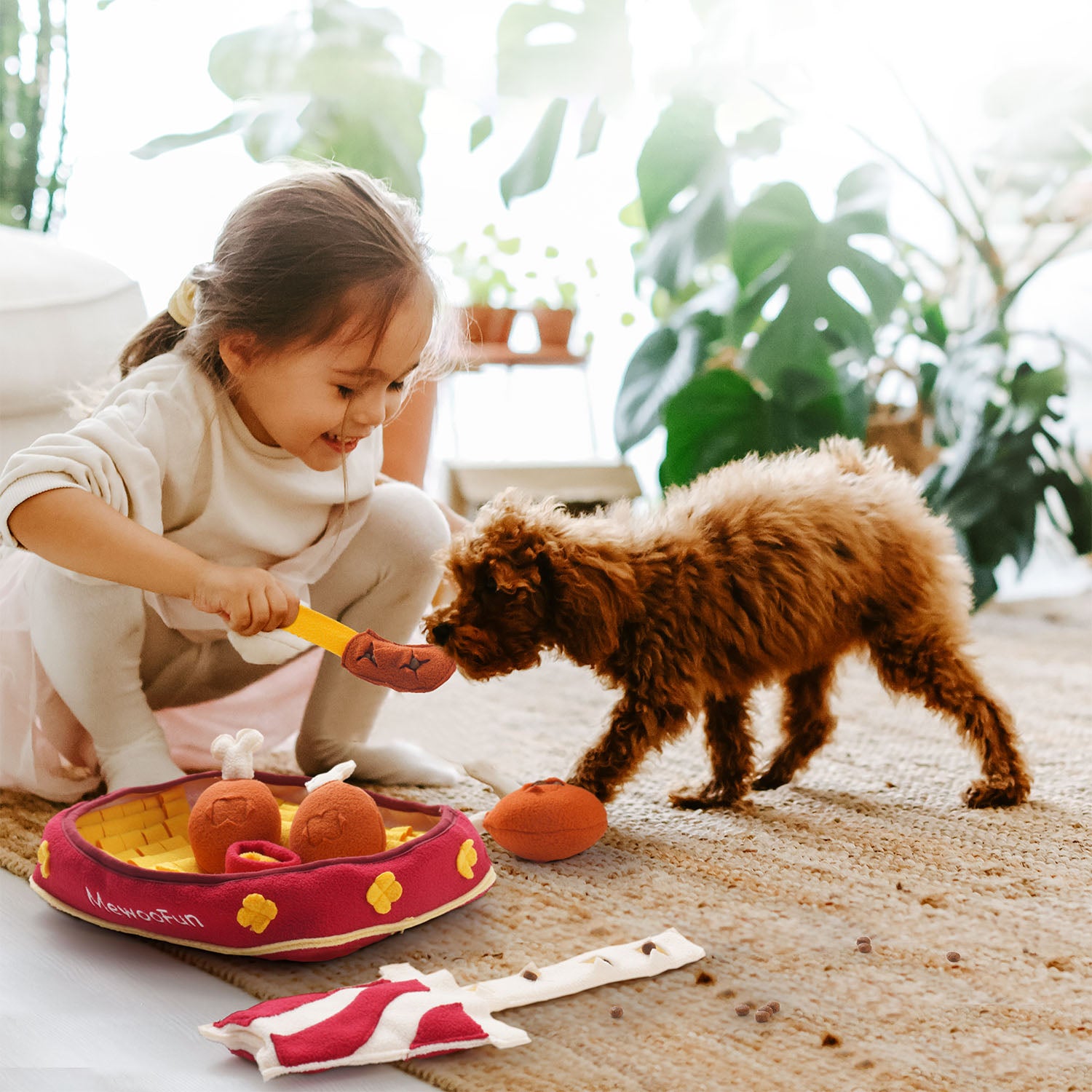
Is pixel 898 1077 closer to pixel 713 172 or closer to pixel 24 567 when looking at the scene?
pixel 24 567

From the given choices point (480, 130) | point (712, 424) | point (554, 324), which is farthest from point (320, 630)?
point (554, 324)

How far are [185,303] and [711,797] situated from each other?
0.74 m

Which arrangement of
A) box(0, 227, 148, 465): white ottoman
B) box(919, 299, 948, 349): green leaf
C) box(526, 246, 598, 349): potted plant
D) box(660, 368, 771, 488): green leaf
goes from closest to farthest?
1. box(0, 227, 148, 465): white ottoman
2. box(660, 368, 771, 488): green leaf
3. box(919, 299, 948, 349): green leaf
4. box(526, 246, 598, 349): potted plant

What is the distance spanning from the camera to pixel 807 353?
77.1 inches

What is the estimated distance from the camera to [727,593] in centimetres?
108

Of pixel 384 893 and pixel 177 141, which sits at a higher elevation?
pixel 177 141

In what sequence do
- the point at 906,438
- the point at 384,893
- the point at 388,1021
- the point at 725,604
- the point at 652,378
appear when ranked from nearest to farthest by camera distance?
the point at 388,1021 < the point at 384,893 < the point at 725,604 < the point at 652,378 < the point at 906,438

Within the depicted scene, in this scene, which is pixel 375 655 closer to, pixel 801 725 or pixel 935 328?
pixel 801 725

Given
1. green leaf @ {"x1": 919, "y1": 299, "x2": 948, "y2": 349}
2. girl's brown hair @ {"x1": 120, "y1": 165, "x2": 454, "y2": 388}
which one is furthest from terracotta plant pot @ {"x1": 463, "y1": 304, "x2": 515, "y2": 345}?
girl's brown hair @ {"x1": 120, "y1": 165, "x2": 454, "y2": 388}

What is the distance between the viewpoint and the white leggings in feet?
3.70

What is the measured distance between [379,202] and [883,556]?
0.61 m

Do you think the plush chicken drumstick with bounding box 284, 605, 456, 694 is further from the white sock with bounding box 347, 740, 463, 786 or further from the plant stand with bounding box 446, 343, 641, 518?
the plant stand with bounding box 446, 343, 641, 518

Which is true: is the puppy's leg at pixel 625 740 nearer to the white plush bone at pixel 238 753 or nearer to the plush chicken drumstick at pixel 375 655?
the plush chicken drumstick at pixel 375 655

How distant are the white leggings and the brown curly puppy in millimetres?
183
